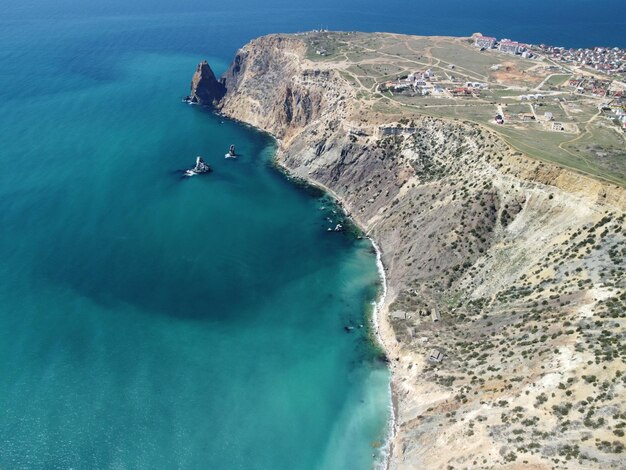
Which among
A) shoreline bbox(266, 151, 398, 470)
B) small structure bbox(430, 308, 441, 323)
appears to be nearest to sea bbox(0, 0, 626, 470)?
shoreline bbox(266, 151, 398, 470)

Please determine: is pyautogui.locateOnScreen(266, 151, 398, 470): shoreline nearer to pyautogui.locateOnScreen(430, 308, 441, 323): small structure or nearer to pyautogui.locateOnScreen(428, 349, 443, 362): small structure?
pyautogui.locateOnScreen(428, 349, 443, 362): small structure

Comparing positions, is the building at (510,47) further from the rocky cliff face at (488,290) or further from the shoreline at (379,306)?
the shoreline at (379,306)

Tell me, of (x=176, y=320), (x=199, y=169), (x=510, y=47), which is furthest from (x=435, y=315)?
(x=510, y=47)

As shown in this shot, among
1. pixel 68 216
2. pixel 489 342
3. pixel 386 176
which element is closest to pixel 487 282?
pixel 489 342

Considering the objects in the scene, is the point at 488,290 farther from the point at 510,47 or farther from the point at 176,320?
the point at 510,47

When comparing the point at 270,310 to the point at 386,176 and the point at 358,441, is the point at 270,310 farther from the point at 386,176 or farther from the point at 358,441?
the point at 386,176

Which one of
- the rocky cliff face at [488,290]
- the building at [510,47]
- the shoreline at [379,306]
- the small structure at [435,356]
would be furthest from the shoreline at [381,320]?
the building at [510,47]
